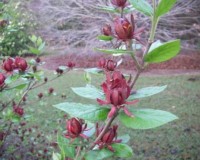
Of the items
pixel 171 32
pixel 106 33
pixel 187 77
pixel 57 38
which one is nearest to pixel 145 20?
pixel 171 32

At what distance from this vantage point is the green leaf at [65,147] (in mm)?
719

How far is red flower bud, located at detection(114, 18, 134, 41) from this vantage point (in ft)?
2.14

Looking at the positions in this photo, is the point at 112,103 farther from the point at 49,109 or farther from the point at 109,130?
the point at 49,109

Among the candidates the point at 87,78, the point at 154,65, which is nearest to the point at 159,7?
the point at 87,78

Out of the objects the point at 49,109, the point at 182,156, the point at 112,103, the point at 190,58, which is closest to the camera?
the point at 112,103

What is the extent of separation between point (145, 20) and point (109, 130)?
7467 mm

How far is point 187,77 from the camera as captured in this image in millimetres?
7488

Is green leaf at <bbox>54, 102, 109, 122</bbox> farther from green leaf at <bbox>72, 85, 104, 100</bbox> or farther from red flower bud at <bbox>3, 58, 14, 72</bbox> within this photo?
red flower bud at <bbox>3, 58, 14, 72</bbox>

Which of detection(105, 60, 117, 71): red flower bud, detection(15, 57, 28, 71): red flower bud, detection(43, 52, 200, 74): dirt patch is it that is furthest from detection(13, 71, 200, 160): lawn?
detection(105, 60, 117, 71): red flower bud

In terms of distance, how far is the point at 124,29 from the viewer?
653 millimetres

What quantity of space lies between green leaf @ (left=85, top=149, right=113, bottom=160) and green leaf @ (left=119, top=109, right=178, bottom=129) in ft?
0.32

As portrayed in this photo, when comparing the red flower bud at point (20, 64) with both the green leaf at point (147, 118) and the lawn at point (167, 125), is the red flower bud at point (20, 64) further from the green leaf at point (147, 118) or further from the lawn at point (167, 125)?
the lawn at point (167, 125)

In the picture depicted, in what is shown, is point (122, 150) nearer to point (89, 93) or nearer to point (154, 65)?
point (89, 93)

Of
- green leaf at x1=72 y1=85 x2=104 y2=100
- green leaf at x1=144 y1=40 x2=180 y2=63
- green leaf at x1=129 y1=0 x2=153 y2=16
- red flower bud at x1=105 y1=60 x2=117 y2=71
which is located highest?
green leaf at x1=129 y1=0 x2=153 y2=16
